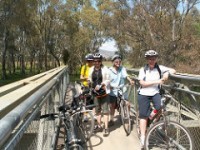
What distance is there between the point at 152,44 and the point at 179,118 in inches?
1096

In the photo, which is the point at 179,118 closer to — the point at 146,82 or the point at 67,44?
the point at 146,82

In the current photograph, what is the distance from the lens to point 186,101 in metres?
5.60

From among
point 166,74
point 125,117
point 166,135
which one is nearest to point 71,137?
point 166,135

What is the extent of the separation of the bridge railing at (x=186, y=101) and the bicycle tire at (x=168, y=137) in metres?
0.33

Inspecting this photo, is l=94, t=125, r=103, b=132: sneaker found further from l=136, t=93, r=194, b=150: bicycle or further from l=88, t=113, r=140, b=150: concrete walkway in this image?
l=136, t=93, r=194, b=150: bicycle

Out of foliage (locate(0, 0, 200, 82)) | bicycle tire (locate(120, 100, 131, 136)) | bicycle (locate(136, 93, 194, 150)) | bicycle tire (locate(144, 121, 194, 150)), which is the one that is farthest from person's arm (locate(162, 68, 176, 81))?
foliage (locate(0, 0, 200, 82))

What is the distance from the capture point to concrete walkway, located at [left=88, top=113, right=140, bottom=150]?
264 inches

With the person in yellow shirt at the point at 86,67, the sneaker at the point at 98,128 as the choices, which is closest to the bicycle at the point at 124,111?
the sneaker at the point at 98,128

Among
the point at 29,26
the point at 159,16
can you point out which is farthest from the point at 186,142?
the point at 29,26

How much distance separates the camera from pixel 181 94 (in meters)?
5.68

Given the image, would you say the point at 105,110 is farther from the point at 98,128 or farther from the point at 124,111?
the point at 98,128

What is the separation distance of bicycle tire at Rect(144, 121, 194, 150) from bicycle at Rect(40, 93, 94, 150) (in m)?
1.04

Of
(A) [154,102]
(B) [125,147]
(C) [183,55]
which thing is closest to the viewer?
(A) [154,102]

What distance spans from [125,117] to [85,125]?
84 centimetres
